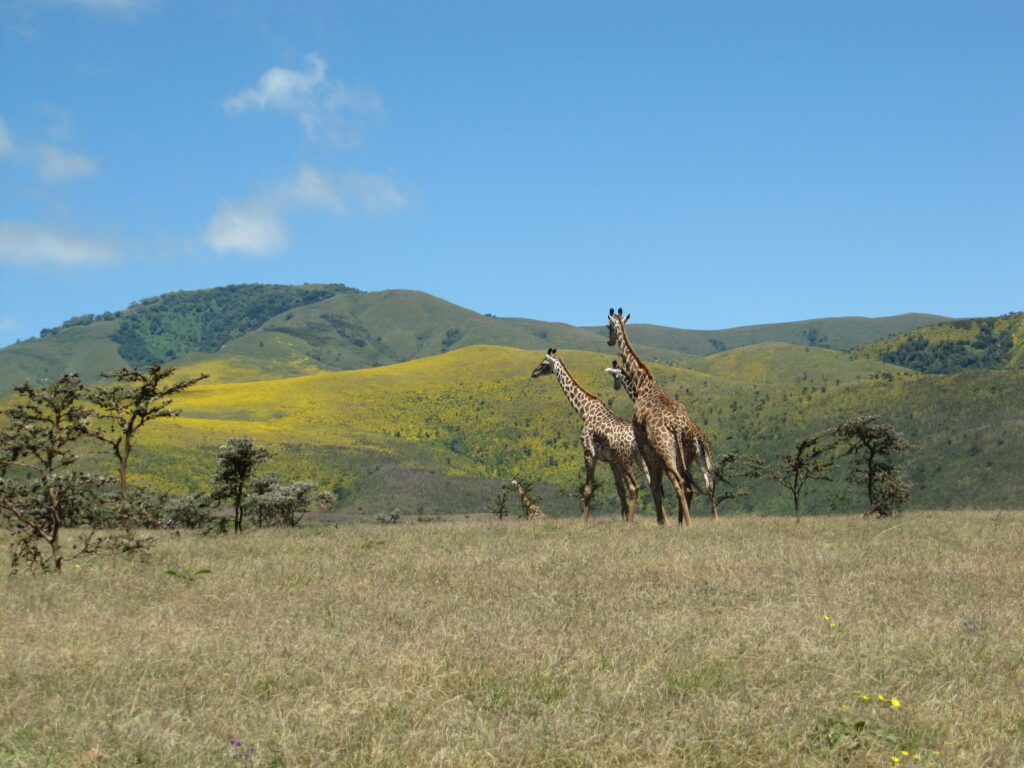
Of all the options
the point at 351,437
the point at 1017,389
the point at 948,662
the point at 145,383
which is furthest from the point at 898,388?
the point at 948,662

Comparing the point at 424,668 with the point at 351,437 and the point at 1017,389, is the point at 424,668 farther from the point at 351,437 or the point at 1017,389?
the point at 351,437

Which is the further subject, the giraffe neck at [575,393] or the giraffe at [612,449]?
the giraffe neck at [575,393]

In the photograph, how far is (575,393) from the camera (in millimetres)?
26344

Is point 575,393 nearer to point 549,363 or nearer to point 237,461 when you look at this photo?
point 549,363

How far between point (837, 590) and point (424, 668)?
253 inches

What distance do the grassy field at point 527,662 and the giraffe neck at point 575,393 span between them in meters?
10.3

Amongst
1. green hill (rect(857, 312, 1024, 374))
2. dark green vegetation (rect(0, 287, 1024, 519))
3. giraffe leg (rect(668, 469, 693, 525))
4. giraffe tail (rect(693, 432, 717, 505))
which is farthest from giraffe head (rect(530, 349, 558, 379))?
green hill (rect(857, 312, 1024, 374))

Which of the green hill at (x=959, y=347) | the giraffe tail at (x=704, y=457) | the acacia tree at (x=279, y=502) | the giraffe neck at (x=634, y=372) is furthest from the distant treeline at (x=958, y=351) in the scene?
the giraffe tail at (x=704, y=457)

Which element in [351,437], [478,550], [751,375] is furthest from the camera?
[751,375]

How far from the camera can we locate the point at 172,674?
320 inches

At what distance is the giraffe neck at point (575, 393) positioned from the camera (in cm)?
2518

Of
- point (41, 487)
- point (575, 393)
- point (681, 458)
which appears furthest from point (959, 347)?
point (41, 487)

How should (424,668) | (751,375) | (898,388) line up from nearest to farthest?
1. (424,668)
2. (898,388)
3. (751,375)

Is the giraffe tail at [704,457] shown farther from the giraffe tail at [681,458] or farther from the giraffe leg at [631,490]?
the giraffe leg at [631,490]
